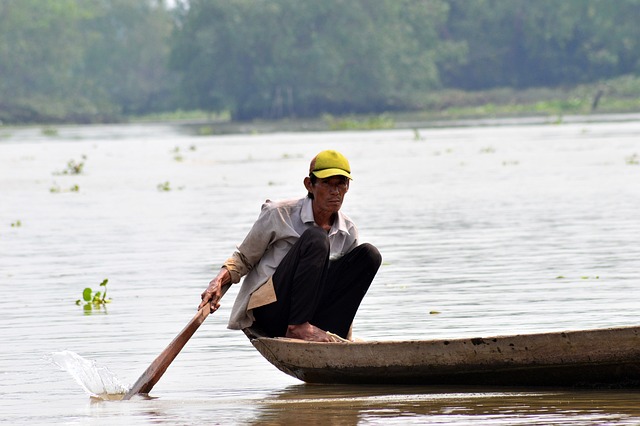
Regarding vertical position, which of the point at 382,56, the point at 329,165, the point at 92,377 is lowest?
the point at 382,56

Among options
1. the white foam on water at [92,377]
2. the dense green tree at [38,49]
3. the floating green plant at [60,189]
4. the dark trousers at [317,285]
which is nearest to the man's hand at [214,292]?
the dark trousers at [317,285]

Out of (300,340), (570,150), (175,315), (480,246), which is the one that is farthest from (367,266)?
(570,150)

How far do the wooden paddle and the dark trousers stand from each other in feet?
0.98

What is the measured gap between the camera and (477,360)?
6262 mm

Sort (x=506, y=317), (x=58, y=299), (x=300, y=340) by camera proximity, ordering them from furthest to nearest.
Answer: (x=58, y=299), (x=506, y=317), (x=300, y=340)

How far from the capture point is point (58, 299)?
33.3 ft

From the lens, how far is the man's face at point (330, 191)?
6.67 m

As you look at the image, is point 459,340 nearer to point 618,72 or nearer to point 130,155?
point 130,155

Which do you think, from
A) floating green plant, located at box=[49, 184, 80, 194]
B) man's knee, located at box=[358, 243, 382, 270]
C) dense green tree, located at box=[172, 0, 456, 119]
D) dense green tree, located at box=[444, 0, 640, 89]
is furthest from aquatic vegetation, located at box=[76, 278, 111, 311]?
dense green tree, located at box=[444, 0, 640, 89]

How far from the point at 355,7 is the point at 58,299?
74362 millimetres

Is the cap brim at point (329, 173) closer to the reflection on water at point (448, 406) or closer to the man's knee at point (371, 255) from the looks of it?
the man's knee at point (371, 255)

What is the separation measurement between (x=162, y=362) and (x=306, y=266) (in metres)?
0.80

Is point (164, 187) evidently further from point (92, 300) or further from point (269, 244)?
point (269, 244)

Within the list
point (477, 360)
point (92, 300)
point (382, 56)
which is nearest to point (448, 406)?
point (477, 360)
